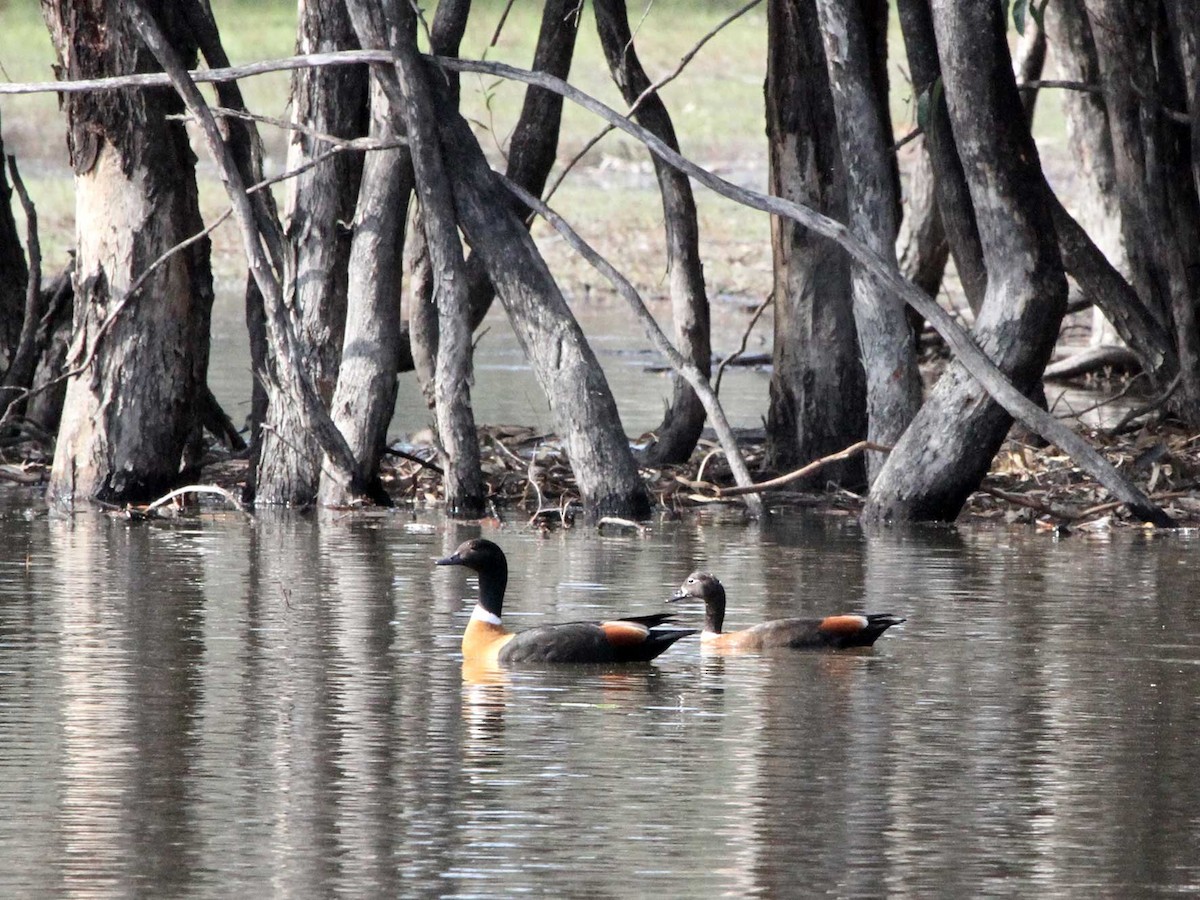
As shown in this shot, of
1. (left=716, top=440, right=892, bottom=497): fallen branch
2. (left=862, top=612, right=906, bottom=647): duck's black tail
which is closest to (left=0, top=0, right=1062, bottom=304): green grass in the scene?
(left=716, top=440, right=892, bottom=497): fallen branch

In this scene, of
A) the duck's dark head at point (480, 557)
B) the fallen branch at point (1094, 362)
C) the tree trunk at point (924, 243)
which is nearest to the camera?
the duck's dark head at point (480, 557)

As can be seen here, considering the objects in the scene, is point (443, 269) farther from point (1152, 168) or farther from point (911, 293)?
point (1152, 168)

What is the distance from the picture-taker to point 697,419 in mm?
16641

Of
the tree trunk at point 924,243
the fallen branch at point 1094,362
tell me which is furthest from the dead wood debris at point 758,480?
the fallen branch at point 1094,362

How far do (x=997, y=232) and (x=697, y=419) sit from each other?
339 cm

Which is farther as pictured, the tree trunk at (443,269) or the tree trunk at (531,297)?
the tree trunk at (531,297)

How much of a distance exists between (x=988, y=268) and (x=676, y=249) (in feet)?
9.44

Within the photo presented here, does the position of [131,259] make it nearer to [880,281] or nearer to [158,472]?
[158,472]

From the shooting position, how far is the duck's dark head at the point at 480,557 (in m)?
9.78

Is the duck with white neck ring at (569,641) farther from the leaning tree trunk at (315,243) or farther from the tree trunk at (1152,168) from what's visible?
the tree trunk at (1152,168)

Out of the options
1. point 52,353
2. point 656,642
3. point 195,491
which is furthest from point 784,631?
point 52,353

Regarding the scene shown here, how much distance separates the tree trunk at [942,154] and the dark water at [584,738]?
277cm

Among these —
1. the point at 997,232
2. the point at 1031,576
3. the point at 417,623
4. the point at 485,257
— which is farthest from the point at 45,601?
the point at 997,232

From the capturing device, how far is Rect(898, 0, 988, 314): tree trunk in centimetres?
1463
